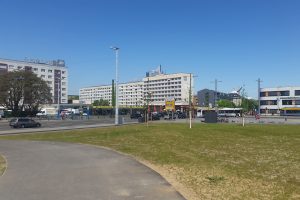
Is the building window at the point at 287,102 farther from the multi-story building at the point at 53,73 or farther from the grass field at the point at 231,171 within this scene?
the grass field at the point at 231,171

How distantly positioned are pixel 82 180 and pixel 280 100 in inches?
5102

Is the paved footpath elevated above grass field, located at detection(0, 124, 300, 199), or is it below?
below

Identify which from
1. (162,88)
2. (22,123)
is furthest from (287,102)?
(22,123)

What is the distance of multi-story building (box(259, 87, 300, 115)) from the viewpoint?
4882 inches

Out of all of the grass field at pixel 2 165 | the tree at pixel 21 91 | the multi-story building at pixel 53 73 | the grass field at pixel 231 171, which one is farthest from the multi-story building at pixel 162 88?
the grass field at pixel 2 165

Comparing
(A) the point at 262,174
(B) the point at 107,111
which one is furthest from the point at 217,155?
(B) the point at 107,111

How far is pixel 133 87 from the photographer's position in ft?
636

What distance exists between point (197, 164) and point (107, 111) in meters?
106

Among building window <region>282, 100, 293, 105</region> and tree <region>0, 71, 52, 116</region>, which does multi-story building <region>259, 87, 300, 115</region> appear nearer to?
building window <region>282, 100, 293, 105</region>

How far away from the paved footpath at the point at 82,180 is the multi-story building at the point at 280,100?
385 feet

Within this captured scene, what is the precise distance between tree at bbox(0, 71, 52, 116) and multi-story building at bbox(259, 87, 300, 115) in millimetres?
77401

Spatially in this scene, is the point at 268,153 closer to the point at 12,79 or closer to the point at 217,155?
the point at 217,155

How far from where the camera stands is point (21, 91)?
83312 millimetres

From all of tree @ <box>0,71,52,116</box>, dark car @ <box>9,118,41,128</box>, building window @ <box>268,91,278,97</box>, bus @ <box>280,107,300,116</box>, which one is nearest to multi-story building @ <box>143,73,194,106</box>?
building window @ <box>268,91,278,97</box>
